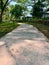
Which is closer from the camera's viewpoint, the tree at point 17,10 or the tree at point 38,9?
the tree at point 38,9

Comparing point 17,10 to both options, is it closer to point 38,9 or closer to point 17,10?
point 17,10

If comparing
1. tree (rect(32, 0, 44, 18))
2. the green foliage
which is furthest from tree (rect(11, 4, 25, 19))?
tree (rect(32, 0, 44, 18))

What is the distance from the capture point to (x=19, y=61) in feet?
20.7

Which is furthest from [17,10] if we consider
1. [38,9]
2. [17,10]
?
[38,9]

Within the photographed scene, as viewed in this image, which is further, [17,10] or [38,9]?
[17,10]

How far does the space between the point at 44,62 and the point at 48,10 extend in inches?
2363

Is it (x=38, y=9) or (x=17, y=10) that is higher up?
(x=38, y=9)

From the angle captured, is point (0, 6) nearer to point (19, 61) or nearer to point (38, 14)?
point (38, 14)

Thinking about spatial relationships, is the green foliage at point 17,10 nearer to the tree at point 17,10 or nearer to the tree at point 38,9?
the tree at point 17,10

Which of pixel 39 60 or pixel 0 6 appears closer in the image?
pixel 39 60

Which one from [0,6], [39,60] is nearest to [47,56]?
[39,60]

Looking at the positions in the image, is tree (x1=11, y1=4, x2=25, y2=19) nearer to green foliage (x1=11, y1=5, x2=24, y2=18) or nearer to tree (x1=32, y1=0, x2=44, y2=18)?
green foliage (x1=11, y1=5, x2=24, y2=18)

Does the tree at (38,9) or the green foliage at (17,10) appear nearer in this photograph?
the tree at (38,9)

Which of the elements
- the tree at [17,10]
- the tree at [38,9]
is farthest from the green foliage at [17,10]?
the tree at [38,9]
